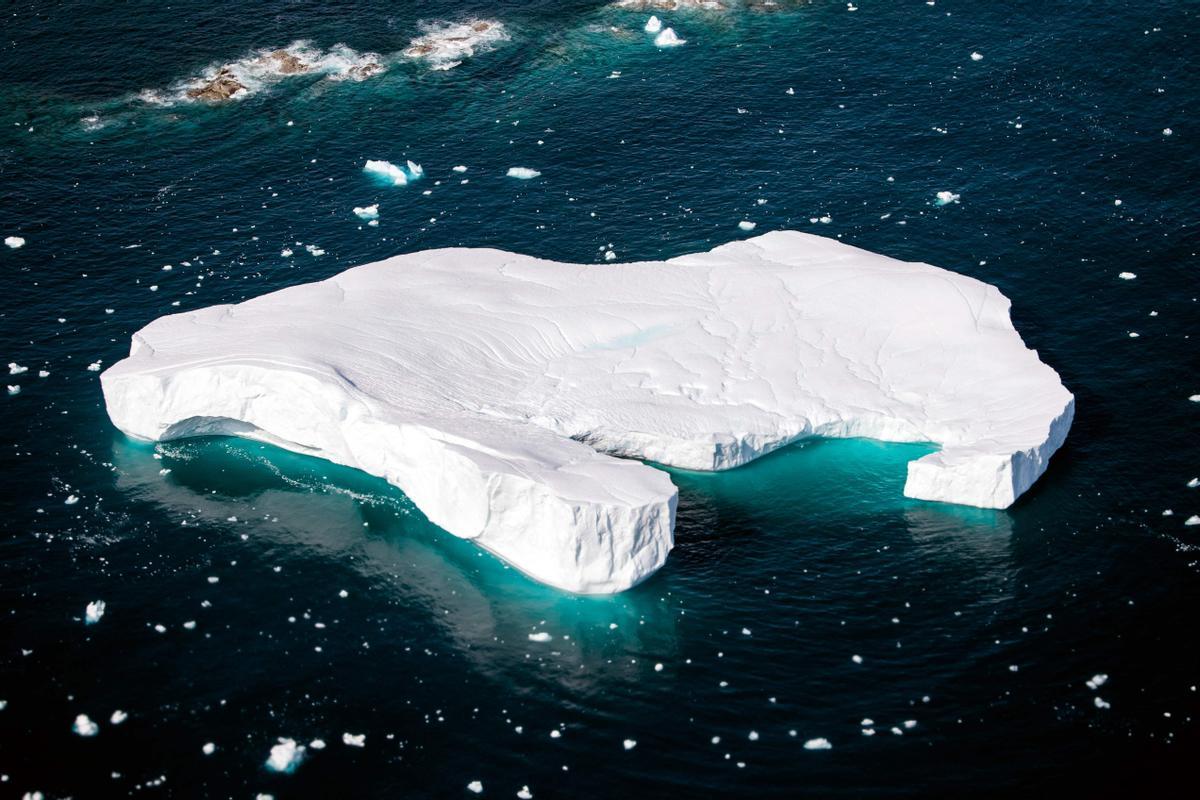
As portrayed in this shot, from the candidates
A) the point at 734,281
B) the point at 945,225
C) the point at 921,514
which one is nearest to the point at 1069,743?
the point at 921,514

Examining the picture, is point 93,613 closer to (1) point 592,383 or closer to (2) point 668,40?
(1) point 592,383

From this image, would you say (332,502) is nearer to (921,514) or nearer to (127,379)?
(127,379)

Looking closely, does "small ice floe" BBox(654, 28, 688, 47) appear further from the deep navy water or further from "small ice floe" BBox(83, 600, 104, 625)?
"small ice floe" BBox(83, 600, 104, 625)

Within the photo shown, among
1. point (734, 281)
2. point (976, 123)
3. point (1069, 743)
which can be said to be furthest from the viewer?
point (976, 123)

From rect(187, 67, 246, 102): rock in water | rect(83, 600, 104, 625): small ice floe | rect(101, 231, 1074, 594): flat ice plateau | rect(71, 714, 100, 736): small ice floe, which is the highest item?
rect(187, 67, 246, 102): rock in water

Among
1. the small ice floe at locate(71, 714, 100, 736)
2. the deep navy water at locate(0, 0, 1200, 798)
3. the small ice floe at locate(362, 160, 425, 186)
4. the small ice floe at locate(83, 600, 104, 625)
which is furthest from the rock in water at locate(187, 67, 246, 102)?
the small ice floe at locate(71, 714, 100, 736)

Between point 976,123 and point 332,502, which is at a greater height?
point 976,123

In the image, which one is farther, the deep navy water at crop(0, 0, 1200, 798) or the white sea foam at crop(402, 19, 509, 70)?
the white sea foam at crop(402, 19, 509, 70)
